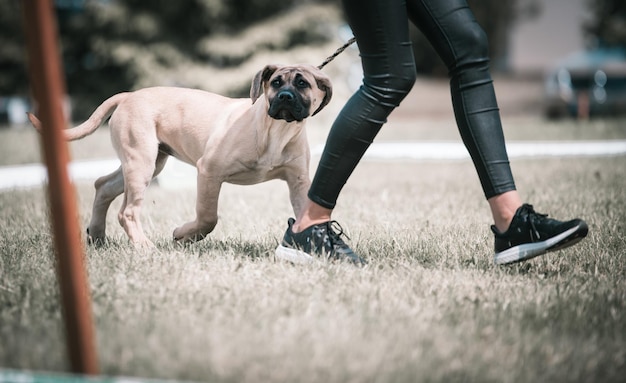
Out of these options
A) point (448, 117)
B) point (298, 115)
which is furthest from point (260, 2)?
point (298, 115)

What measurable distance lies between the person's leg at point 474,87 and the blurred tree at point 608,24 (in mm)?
12861

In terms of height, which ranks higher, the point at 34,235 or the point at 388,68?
the point at 388,68

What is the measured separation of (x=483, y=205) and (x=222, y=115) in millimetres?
2372

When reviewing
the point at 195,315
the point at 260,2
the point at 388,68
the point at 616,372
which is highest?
the point at 260,2

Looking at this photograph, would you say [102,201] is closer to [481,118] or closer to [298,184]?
[298,184]

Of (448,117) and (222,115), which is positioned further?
(448,117)

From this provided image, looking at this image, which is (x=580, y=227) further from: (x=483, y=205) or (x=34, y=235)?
(x=34, y=235)

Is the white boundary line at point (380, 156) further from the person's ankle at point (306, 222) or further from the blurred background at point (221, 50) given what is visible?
the blurred background at point (221, 50)

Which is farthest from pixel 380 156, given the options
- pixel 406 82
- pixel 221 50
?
pixel 221 50

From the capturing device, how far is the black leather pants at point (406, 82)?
285 cm

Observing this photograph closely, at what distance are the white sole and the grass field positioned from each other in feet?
0.25

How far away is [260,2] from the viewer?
674 inches

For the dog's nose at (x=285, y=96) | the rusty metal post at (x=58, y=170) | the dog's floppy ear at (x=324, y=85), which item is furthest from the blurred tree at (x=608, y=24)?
the rusty metal post at (x=58, y=170)

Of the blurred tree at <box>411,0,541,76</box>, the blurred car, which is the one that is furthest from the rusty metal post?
the blurred tree at <box>411,0,541,76</box>
